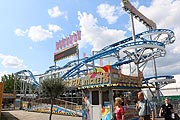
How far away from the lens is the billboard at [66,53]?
1592 inches

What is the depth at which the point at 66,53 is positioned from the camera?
42.2 m

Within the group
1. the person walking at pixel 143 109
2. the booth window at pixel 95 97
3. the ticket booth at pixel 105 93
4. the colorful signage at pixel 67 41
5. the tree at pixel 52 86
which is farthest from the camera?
the colorful signage at pixel 67 41

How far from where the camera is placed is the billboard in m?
40.4

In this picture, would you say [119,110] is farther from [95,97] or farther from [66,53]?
[66,53]

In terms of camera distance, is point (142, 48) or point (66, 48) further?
point (66, 48)

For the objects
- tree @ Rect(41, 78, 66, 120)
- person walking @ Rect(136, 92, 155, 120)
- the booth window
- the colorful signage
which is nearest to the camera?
person walking @ Rect(136, 92, 155, 120)

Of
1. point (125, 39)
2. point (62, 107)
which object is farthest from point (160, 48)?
point (62, 107)

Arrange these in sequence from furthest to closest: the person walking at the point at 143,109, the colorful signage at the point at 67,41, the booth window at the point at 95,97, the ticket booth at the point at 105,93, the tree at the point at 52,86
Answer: the colorful signage at the point at 67,41, the tree at the point at 52,86, the booth window at the point at 95,97, the ticket booth at the point at 105,93, the person walking at the point at 143,109

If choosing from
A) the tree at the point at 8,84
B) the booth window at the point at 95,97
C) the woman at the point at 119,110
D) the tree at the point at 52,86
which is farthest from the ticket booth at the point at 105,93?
the tree at the point at 8,84

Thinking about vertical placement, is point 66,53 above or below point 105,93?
above

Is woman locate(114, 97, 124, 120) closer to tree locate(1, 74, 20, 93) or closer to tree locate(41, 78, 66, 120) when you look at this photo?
tree locate(41, 78, 66, 120)

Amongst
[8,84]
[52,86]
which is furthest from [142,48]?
[8,84]

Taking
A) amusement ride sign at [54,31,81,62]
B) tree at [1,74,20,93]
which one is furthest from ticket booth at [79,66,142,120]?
tree at [1,74,20,93]

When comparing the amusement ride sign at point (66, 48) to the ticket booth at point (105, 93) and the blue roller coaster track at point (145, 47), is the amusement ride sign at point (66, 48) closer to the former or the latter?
the blue roller coaster track at point (145, 47)
